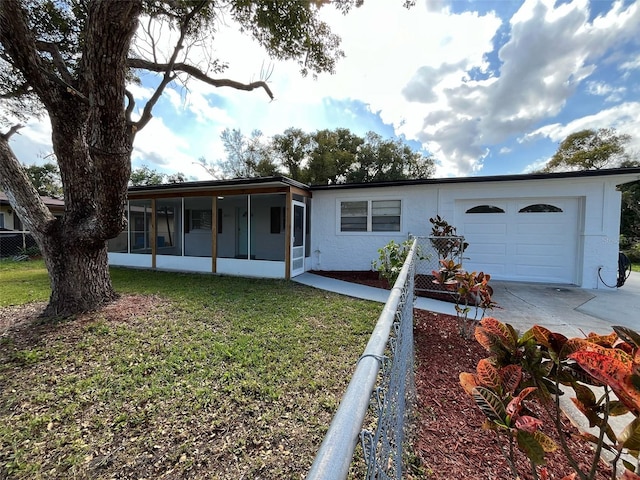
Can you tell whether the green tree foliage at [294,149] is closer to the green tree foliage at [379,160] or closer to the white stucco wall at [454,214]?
the green tree foliage at [379,160]

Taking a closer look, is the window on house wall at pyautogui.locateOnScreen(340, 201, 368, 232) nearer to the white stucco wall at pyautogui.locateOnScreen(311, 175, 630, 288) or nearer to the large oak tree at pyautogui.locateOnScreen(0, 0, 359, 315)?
the white stucco wall at pyautogui.locateOnScreen(311, 175, 630, 288)

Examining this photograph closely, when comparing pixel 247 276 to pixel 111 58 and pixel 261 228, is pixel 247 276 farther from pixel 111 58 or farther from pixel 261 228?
pixel 111 58

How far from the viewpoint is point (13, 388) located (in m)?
2.88

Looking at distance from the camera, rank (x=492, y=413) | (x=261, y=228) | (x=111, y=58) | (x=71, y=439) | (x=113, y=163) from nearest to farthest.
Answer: (x=492, y=413), (x=71, y=439), (x=111, y=58), (x=113, y=163), (x=261, y=228)

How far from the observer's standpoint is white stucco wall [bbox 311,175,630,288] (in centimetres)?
695

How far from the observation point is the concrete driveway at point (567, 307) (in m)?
4.50

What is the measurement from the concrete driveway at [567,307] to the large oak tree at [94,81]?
681cm

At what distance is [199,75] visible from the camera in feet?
23.2

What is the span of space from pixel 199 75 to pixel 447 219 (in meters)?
8.03

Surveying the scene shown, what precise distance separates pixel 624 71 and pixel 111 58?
13.3 meters

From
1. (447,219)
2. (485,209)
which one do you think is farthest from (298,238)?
(485,209)

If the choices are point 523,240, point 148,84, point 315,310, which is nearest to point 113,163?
point 315,310

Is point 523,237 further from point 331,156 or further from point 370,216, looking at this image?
point 331,156

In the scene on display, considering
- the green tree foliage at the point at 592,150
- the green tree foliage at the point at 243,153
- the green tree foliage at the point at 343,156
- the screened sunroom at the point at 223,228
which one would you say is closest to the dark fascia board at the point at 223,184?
the screened sunroom at the point at 223,228
